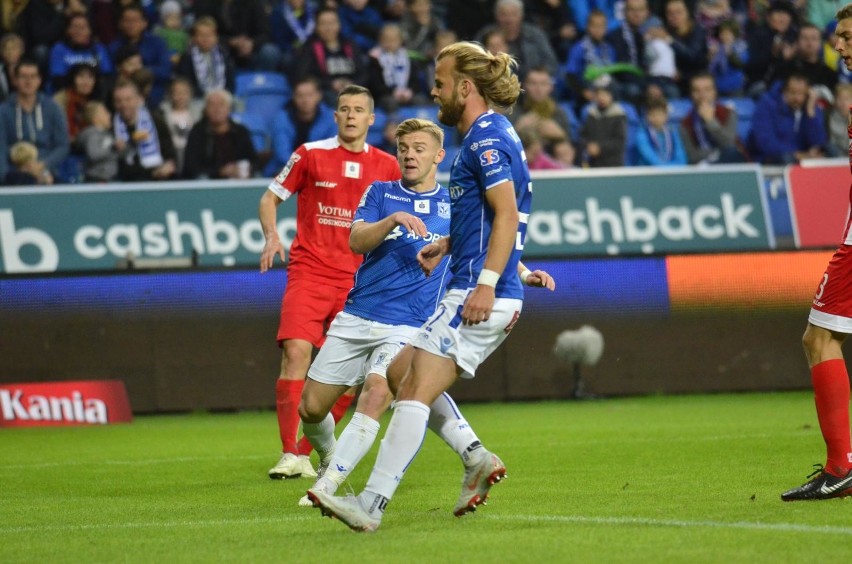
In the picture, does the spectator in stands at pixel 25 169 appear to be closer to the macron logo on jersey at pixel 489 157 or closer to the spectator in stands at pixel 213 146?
the spectator in stands at pixel 213 146

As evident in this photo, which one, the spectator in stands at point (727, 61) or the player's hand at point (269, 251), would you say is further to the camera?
the spectator in stands at point (727, 61)

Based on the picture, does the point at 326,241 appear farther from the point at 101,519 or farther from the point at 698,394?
the point at 698,394

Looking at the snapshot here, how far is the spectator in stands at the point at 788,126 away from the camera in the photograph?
1750 cm

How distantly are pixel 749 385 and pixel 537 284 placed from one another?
820 centimetres

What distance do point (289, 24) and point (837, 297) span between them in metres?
13.0

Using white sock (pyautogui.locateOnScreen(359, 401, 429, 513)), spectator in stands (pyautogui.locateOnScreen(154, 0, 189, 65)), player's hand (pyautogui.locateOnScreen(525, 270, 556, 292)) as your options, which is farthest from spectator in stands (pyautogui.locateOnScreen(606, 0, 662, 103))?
white sock (pyautogui.locateOnScreen(359, 401, 429, 513))

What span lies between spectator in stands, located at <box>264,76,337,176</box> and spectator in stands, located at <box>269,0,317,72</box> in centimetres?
207

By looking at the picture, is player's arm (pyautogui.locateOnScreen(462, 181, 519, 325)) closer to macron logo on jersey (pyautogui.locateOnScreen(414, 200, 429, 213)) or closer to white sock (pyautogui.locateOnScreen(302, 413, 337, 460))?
macron logo on jersey (pyautogui.locateOnScreen(414, 200, 429, 213))

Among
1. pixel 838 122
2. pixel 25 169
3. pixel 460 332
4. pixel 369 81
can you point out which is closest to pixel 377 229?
pixel 460 332

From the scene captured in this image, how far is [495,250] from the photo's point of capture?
5742 mm

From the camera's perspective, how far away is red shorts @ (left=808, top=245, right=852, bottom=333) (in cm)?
678

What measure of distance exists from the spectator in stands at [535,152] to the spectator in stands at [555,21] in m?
3.47

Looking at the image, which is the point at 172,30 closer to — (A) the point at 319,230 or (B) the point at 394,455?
(A) the point at 319,230

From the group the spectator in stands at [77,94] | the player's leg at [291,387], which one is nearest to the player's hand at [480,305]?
the player's leg at [291,387]
